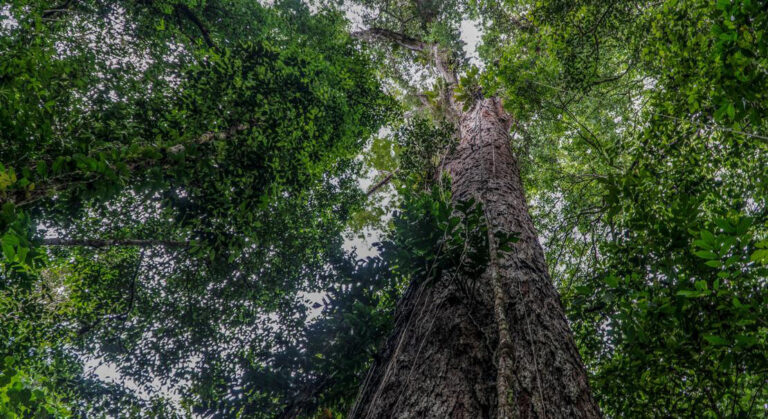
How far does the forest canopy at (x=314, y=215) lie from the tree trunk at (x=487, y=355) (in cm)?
3

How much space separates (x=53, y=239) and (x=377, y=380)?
4922mm

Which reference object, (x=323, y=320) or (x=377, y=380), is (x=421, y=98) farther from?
(x=377, y=380)

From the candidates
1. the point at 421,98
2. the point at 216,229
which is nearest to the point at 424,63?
the point at 421,98

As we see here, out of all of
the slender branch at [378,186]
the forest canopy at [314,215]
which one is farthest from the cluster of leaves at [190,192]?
the slender branch at [378,186]

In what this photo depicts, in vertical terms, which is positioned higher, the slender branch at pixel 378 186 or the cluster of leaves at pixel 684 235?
the slender branch at pixel 378 186

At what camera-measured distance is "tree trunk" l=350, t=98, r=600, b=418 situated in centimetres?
148

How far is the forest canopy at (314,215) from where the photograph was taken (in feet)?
6.57

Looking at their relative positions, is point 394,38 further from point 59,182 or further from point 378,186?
point 59,182

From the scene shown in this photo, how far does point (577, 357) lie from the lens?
74.7 inches

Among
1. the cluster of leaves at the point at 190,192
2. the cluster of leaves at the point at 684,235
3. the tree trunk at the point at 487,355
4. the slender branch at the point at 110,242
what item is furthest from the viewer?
the slender branch at the point at 110,242

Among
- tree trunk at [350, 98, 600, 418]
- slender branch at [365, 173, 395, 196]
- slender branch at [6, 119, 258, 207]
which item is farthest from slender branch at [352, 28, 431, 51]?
tree trunk at [350, 98, 600, 418]

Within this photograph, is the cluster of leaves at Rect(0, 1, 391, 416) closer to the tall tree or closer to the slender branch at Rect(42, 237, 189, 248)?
the slender branch at Rect(42, 237, 189, 248)

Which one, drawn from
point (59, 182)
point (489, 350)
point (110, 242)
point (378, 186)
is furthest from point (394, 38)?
point (489, 350)

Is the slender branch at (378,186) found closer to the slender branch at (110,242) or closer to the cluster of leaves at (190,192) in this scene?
the cluster of leaves at (190,192)
